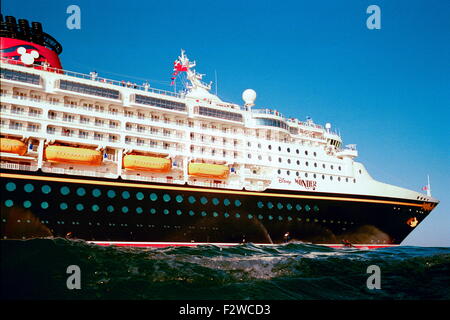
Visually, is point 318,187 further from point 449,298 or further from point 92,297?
point 92,297

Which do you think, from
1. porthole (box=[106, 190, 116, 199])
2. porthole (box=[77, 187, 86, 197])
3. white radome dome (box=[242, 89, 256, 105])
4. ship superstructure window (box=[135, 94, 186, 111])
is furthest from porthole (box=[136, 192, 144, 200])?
white radome dome (box=[242, 89, 256, 105])

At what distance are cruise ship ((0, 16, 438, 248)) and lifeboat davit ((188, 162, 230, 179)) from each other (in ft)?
0.23

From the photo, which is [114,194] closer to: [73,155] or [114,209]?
[114,209]

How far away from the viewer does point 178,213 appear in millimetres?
20938

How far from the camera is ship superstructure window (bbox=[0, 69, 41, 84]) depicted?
1936 centimetres

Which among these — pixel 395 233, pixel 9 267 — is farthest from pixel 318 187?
pixel 9 267

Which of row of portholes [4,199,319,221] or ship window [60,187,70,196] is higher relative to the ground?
ship window [60,187,70,196]

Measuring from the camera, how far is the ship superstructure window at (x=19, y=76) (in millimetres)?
19364

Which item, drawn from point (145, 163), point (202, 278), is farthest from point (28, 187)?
point (202, 278)

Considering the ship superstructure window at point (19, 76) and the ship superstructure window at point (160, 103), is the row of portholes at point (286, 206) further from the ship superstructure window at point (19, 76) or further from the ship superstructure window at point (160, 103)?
the ship superstructure window at point (19, 76)

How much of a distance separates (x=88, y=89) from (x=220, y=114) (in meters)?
8.98

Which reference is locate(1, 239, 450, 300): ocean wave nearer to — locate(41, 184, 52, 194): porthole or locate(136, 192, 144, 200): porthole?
locate(41, 184, 52, 194): porthole

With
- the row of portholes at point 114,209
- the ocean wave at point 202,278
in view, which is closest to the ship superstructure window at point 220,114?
the row of portholes at point 114,209

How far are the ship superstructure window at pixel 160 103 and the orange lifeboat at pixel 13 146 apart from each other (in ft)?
23.4
